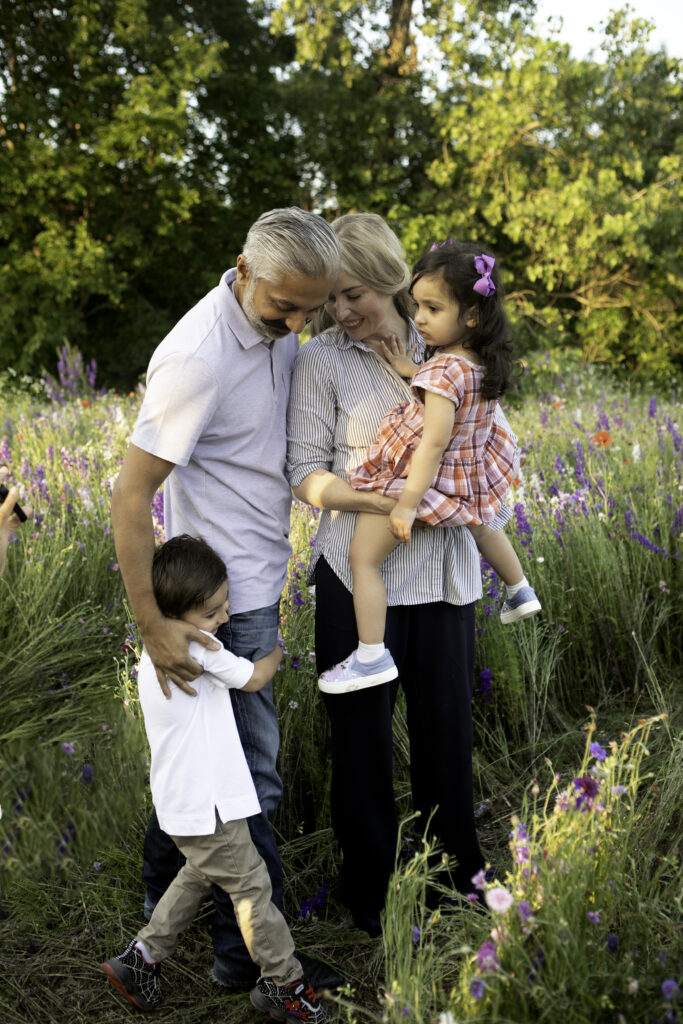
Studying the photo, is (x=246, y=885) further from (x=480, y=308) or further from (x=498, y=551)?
(x=480, y=308)

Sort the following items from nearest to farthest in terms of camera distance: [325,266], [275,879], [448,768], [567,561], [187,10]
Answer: [325,266]
[275,879]
[448,768]
[567,561]
[187,10]

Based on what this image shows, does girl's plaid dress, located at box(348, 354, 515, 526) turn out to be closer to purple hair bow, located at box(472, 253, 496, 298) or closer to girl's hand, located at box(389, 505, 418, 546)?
girl's hand, located at box(389, 505, 418, 546)

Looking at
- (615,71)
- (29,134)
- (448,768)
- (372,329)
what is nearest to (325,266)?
(372,329)

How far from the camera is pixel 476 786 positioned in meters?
3.44

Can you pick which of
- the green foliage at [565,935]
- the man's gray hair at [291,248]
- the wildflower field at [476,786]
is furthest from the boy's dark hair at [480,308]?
the green foliage at [565,935]

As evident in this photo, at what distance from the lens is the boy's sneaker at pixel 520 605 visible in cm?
292

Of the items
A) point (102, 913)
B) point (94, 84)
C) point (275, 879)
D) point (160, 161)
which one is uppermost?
point (94, 84)

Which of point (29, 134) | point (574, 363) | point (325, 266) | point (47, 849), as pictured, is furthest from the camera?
point (29, 134)

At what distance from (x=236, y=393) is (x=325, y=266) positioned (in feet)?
1.30

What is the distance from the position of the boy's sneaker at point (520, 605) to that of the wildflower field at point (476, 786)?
1.42 feet

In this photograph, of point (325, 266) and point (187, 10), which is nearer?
point (325, 266)

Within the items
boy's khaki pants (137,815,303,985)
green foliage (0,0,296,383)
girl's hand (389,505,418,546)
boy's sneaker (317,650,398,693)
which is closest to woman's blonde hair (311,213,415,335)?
girl's hand (389,505,418,546)

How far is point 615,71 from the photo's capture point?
1459 cm

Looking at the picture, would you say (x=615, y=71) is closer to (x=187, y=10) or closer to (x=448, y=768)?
(x=187, y=10)
